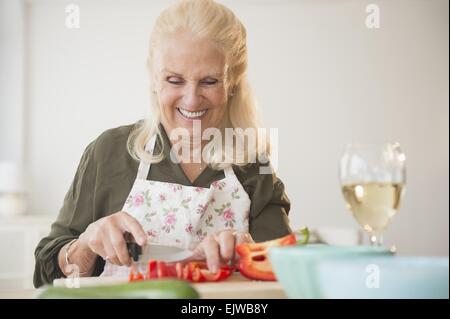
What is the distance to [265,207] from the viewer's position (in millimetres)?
1142

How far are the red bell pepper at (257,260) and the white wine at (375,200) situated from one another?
0.41 feet

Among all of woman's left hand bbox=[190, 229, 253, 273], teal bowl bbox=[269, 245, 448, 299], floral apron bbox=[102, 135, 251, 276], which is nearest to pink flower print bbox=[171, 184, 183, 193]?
floral apron bbox=[102, 135, 251, 276]

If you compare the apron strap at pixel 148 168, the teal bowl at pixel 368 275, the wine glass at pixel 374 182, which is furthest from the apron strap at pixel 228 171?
the teal bowl at pixel 368 275

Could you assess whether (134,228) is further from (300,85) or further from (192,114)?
(300,85)

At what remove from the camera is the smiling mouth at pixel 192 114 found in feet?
3.74

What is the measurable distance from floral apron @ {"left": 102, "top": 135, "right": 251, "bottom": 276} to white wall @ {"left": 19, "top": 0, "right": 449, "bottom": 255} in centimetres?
15

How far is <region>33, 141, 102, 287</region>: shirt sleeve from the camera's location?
3.19 ft

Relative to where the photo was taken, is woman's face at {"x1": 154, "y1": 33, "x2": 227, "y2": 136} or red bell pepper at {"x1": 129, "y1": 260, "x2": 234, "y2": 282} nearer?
red bell pepper at {"x1": 129, "y1": 260, "x2": 234, "y2": 282}

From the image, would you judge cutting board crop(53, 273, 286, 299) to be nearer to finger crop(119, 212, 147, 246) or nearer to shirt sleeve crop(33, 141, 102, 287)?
finger crop(119, 212, 147, 246)

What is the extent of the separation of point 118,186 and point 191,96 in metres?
0.21

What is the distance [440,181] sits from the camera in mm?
1657

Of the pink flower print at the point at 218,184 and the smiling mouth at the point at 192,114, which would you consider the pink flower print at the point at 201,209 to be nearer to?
the pink flower print at the point at 218,184
